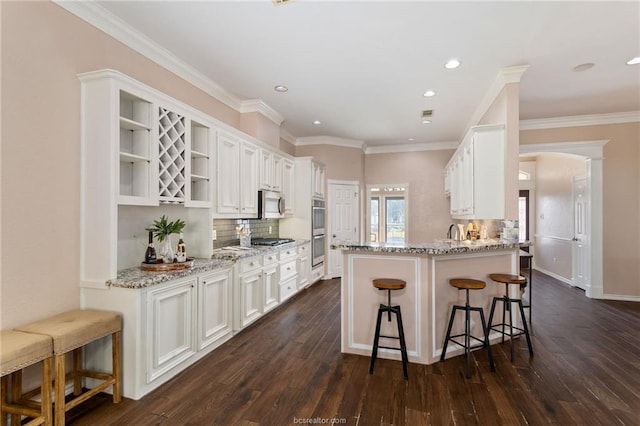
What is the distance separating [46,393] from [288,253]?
3.26 metres

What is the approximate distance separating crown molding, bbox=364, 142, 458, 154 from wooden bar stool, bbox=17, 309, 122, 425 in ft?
20.8

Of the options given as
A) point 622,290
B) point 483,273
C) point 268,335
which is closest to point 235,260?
point 268,335

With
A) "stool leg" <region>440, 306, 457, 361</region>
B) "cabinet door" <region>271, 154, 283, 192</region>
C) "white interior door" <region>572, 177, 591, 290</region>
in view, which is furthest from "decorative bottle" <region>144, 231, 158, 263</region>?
"white interior door" <region>572, 177, 591, 290</region>

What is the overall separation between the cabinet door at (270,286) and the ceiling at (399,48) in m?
2.45

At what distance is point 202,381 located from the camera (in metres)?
2.55

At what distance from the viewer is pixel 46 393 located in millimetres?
1831

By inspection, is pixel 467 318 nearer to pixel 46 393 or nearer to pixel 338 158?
pixel 46 393

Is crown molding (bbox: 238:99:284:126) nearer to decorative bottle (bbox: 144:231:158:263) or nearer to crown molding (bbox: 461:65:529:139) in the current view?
decorative bottle (bbox: 144:231:158:263)

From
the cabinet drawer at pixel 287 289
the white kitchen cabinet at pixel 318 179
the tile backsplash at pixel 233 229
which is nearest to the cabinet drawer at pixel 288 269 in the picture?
the cabinet drawer at pixel 287 289

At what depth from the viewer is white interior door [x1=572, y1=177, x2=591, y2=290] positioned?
534 cm

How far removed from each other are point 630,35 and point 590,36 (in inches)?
14.6

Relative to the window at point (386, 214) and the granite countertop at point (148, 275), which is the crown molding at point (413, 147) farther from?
the granite countertop at point (148, 275)

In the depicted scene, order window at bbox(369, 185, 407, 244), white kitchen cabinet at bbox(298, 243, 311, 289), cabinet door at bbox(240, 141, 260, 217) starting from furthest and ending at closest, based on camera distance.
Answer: window at bbox(369, 185, 407, 244) < white kitchen cabinet at bbox(298, 243, 311, 289) < cabinet door at bbox(240, 141, 260, 217)

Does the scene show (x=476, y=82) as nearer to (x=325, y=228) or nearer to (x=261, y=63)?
(x=261, y=63)
